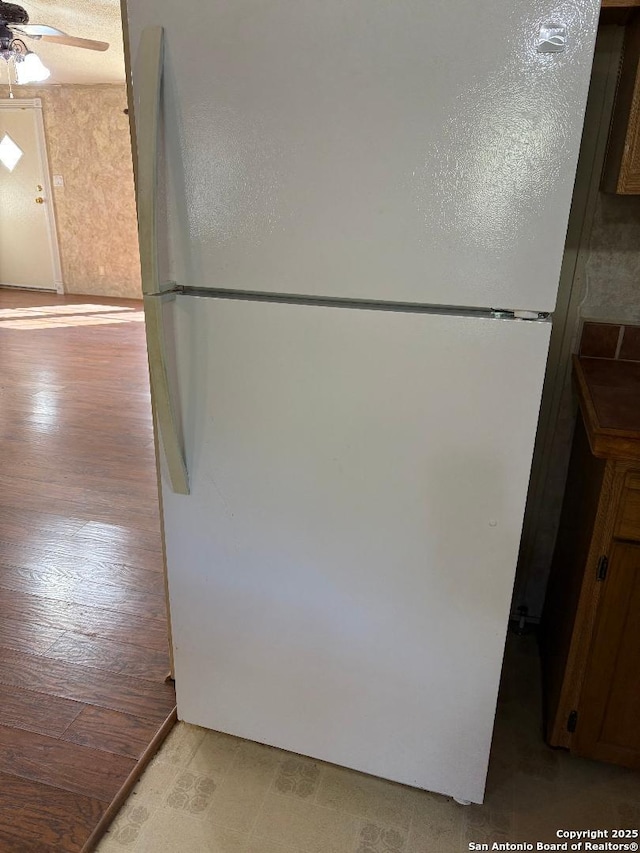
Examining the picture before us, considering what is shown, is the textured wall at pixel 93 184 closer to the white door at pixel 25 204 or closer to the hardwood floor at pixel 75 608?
the white door at pixel 25 204

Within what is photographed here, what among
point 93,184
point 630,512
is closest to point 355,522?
point 630,512

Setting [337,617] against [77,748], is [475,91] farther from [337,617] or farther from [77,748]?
[77,748]

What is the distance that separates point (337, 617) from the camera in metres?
1.41

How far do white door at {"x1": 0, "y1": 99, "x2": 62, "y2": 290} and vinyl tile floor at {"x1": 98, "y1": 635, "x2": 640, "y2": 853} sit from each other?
6.70m

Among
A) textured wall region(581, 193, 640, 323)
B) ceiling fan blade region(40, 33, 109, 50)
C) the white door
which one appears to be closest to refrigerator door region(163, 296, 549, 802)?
textured wall region(581, 193, 640, 323)

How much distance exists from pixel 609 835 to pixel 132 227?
21.6 feet

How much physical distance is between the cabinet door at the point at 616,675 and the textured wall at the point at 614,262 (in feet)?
2.30

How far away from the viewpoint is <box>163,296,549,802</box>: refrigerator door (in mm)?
1189

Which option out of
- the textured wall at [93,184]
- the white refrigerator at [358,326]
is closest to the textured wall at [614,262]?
the white refrigerator at [358,326]

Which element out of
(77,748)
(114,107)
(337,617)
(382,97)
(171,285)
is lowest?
(77,748)

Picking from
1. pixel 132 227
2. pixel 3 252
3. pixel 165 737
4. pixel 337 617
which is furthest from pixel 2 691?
pixel 3 252

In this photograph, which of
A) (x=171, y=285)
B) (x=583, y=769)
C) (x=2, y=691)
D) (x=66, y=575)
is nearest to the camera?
(x=171, y=285)

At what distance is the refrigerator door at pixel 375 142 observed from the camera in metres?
1.01

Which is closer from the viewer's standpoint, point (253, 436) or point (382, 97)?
point (382, 97)
